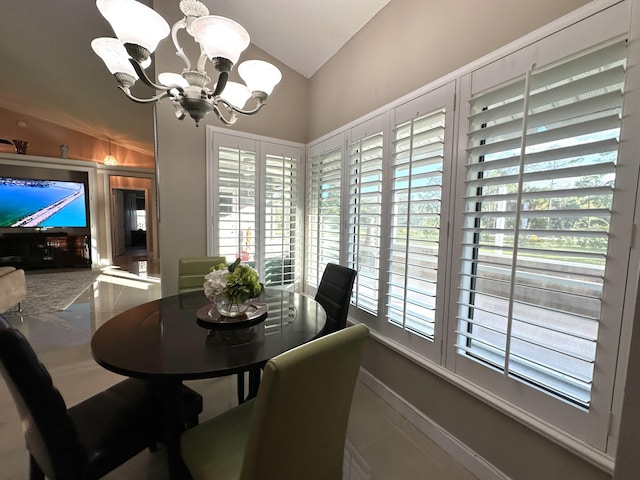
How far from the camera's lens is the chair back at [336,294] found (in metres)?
1.83

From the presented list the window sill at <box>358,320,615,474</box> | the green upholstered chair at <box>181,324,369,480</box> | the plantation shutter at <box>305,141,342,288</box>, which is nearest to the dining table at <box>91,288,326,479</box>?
the green upholstered chair at <box>181,324,369,480</box>

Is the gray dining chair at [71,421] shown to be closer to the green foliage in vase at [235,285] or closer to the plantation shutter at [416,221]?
the green foliage in vase at [235,285]

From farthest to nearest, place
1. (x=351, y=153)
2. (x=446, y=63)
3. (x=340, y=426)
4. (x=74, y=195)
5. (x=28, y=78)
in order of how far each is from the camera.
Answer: (x=74, y=195) < (x=28, y=78) < (x=351, y=153) < (x=446, y=63) < (x=340, y=426)

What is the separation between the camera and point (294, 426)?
0.76 m

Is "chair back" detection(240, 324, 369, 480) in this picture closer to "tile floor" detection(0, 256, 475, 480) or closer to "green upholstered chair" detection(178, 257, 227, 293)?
"tile floor" detection(0, 256, 475, 480)

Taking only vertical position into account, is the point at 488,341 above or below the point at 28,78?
below

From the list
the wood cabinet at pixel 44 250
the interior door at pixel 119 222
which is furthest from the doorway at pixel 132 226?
the wood cabinet at pixel 44 250

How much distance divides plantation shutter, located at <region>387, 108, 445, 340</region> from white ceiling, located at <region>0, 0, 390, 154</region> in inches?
42.9

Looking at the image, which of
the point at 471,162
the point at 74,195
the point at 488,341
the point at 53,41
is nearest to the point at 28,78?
the point at 53,41

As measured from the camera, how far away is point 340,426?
0.94 meters

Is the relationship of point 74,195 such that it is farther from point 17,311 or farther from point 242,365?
point 242,365

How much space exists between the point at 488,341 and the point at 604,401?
412mm

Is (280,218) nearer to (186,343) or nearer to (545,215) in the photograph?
(186,343)

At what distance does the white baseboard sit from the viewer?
1348 mm
